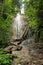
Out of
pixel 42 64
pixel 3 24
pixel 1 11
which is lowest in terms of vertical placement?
pixel 42 64

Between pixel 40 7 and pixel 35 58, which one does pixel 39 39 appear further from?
pixel 35 58

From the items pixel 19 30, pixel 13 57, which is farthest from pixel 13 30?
pixel 13 57

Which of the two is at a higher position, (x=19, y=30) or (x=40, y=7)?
(x=40, y=7)

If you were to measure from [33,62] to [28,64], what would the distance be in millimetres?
509

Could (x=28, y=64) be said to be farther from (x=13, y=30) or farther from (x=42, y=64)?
(x=13, y=30)

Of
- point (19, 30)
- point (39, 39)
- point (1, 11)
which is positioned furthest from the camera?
point (19, 30)

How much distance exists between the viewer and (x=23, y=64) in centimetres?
950

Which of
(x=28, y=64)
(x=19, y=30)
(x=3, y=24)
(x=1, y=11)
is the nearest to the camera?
(x=28, y=64)

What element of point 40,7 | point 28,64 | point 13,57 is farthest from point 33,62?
point 40,7

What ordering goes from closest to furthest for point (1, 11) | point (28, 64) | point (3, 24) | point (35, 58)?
point (28, 64), point (35, 58), point (3, 24), point (1, 11)

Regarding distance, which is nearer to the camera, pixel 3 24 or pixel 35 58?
pixel 35 58

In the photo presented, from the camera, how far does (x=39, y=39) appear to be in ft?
55.0

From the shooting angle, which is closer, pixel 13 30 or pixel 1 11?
pixel 1 11

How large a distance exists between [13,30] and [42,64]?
1518cm
